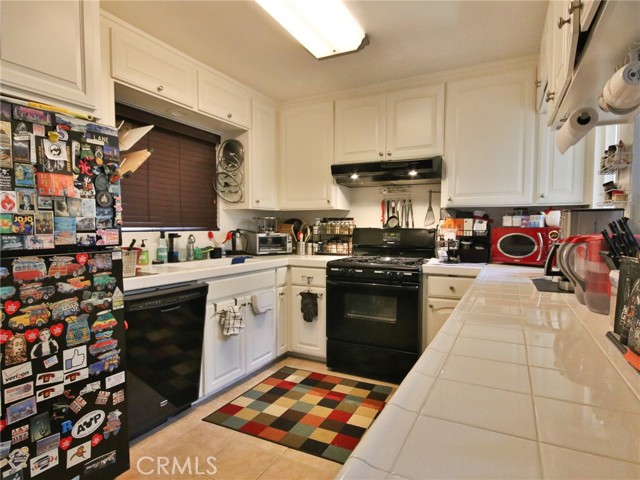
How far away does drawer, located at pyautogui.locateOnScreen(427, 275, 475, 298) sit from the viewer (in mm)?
2297

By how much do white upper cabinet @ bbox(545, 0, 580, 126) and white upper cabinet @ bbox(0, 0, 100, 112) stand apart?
5.66 ft

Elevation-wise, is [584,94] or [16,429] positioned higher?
[584,94]

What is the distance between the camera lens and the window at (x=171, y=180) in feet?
7.75

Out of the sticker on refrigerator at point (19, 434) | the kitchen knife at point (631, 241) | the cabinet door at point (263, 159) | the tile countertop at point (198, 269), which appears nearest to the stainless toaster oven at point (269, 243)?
the tile countertop at point (198, 269)

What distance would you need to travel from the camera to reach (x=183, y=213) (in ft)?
8.91

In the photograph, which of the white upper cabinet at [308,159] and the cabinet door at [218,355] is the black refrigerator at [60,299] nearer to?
the cabinet door at [218,355]

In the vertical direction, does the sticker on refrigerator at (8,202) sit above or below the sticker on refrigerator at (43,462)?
above

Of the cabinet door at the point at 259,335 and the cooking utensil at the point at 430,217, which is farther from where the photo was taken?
the cooking utensil at the point at 430,217

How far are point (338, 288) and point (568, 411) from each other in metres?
2.12

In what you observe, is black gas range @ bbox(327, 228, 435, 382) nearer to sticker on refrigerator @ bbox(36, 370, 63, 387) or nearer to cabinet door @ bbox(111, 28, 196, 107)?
cabinet door @ bbox(111, 28, 196, 107)

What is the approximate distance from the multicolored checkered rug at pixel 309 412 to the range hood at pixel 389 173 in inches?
63.4

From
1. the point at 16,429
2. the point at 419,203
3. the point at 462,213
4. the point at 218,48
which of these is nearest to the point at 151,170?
the point at 218,48

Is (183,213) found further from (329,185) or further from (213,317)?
(329,185)

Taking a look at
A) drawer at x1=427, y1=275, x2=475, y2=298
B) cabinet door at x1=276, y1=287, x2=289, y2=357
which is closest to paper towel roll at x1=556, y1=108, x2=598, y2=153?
drawer at x1=427, y1=275, x2=475, y2=298
